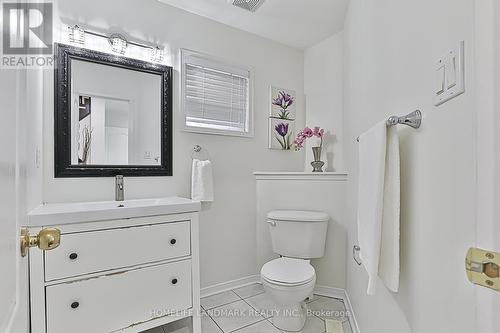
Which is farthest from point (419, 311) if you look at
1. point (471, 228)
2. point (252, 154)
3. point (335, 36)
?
point (335, 36)

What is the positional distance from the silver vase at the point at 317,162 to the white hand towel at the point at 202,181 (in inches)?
41.0

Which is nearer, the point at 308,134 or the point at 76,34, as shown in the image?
the point at 76,34

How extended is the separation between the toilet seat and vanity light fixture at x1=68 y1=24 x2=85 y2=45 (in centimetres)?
201

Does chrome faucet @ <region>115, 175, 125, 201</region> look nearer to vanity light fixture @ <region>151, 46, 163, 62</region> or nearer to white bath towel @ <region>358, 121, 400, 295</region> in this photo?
vanity light fixture @ <region>151, 46, 163, 62</region>

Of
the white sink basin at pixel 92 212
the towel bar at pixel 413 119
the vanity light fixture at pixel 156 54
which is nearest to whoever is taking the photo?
the towel bar at pixel 413 119

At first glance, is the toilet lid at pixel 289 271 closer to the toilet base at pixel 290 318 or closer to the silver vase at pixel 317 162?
the toilet base at pixel 290 318

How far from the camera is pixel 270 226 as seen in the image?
2273mm

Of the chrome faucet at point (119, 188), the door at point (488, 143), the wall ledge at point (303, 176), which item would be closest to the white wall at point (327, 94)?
the wall ledge at point (303, 176)

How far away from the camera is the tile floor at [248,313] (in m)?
1.84

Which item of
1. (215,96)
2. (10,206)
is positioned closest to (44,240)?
(10,206)

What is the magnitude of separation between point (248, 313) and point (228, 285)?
0.40 metres

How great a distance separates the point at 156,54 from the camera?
2.04 meters

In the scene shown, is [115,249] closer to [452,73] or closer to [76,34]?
[76,34]

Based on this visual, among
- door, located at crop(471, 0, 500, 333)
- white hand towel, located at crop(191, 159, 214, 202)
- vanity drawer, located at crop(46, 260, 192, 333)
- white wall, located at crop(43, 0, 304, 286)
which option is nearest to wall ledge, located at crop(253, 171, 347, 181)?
white wall, located at crop(43, 0, 304, 286)
